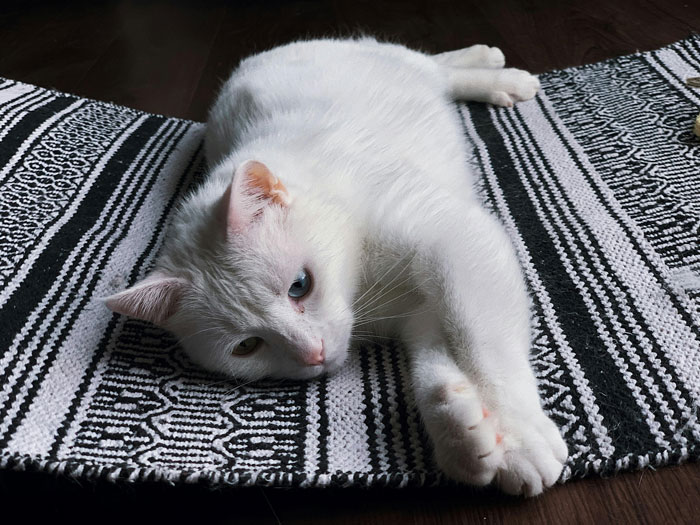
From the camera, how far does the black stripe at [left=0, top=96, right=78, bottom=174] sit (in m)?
1.16

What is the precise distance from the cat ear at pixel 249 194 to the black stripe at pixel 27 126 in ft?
2.19

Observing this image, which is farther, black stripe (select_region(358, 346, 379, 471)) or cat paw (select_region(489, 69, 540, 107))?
cat paw (select_region(489, 69, 540, 107))

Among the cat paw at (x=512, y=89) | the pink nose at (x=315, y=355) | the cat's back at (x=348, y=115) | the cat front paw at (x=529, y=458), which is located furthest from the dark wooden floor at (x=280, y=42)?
the cat's back at (x=348, y=115)

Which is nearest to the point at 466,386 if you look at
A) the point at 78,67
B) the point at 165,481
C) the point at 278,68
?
the point at 165,481

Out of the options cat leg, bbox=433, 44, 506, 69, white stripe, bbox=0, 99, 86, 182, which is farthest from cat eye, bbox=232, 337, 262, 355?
cat leg, bbox=433, 44, 506, 69

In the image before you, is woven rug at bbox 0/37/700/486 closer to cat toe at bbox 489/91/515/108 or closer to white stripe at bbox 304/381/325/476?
white stripe at bbox 304/381/325/476

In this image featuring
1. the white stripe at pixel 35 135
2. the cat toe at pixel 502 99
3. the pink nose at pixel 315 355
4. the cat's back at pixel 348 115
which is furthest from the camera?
the cat toe at pixel 502 99

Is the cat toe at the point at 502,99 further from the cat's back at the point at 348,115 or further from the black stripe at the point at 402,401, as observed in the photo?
the black stripe at the point at 402,401

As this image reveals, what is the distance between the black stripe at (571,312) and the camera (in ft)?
2.30

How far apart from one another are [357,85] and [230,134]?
270 mm

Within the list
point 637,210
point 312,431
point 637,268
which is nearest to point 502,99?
point 637,210

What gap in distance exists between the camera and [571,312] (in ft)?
2.81

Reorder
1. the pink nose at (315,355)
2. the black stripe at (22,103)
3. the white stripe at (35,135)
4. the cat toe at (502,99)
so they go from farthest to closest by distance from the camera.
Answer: the cat toe at (502,99) < the black stripe at (22,103) < the white stripe at (35,135) < the pink nose at (315,355)

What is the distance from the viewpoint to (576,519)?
0.64 m
